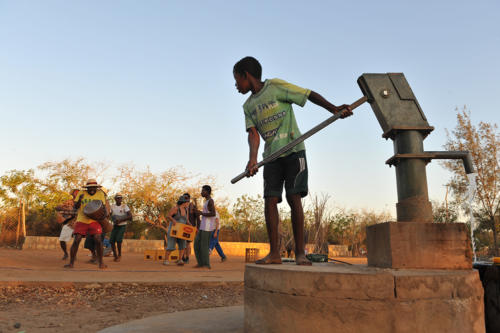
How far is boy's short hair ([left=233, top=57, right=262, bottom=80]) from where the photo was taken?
10.5ft

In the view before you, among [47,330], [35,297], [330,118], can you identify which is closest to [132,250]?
[35,297]

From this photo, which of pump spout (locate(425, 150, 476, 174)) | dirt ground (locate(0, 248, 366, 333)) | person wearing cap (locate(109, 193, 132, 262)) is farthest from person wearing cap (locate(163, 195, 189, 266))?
pump spout (locate(425, 150, 476, 174))

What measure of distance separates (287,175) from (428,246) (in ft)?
3.79

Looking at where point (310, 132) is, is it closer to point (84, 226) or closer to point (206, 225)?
point (206, 225)

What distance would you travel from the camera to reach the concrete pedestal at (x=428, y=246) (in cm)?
226

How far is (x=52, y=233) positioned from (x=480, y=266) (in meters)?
24.8

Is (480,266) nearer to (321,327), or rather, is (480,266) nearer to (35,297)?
(321,327)

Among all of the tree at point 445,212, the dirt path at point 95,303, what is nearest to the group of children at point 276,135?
the dirt path at point 95,303

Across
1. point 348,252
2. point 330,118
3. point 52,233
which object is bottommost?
point 348,252

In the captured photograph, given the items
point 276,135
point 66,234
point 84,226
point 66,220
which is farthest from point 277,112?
point 66,234

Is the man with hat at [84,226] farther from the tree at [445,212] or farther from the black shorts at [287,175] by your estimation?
the tree at [445,212]

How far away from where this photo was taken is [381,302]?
195 cm

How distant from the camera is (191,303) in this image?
4.56 m

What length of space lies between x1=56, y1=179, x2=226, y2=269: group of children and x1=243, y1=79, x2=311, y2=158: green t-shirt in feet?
14.6
